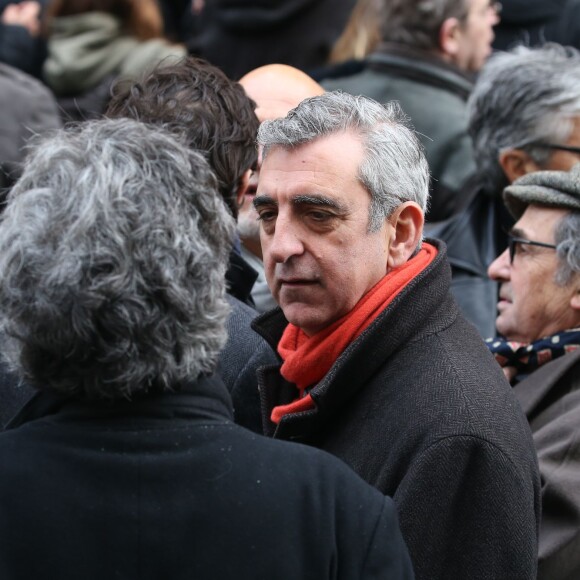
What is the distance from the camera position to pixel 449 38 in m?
5.04

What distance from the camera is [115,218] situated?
1.90 m

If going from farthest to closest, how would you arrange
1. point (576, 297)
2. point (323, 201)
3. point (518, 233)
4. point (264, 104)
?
point (264, 104) → point (518, 233) → point (576, 297) → point (323, 201)

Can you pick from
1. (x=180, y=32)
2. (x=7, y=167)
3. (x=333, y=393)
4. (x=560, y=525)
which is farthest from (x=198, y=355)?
(x=180, y=32)

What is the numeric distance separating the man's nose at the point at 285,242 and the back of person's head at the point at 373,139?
0.18 meters

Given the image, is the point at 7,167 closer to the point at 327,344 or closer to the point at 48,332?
the point at 327,344

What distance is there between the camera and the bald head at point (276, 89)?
400cm

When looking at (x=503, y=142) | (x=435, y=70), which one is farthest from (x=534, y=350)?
(x=435, y=70)

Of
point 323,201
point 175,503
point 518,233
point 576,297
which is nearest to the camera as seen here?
point 175,503

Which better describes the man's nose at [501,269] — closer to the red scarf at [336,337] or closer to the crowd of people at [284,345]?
the crowd of people at [284,345]

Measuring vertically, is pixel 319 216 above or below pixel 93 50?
above

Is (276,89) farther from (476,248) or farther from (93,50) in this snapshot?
(93,50)

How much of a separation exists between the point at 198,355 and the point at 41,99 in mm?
3217

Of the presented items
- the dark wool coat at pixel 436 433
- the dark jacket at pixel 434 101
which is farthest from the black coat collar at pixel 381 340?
the dark jacket at pixel 434 101

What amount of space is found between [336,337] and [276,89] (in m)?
1.68
